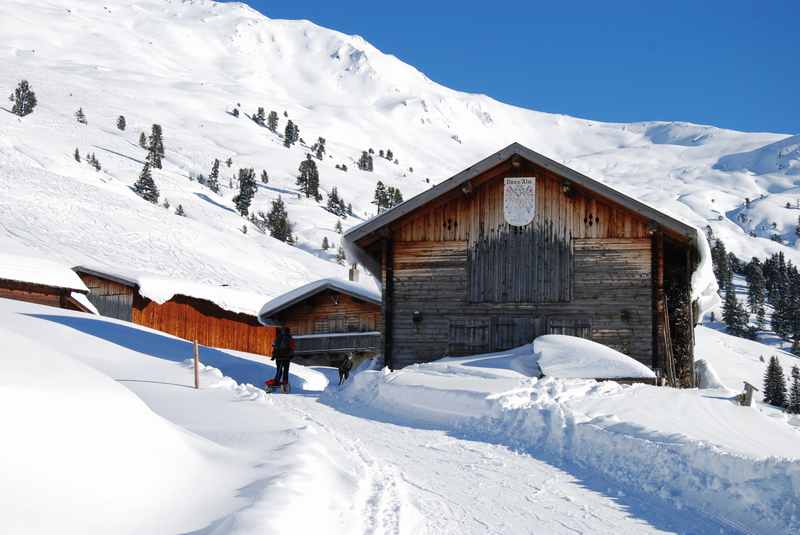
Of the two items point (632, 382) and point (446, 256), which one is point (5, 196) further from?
point (632, 382)

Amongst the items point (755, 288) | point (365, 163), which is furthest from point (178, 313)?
point (365, 163)

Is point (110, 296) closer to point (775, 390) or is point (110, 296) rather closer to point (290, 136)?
point (775, 390)

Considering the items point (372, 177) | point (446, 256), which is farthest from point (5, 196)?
point (372, 177)

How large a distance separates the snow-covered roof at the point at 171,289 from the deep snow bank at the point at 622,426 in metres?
20.7

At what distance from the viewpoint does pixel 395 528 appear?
6.68m

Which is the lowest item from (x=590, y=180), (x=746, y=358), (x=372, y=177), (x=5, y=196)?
(x=746, y=358)

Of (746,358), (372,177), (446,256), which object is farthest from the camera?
(372,177)

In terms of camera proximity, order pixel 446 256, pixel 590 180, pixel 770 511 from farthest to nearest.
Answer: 1. pixel 446 256
2. pixel 590 180
3. pixel 770 511

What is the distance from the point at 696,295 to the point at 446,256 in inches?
300

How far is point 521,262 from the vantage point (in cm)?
1992

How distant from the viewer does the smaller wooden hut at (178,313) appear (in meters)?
36.8

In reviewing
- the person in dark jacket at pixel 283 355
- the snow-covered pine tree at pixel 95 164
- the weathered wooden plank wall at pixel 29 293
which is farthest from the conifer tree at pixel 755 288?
the person in dark jacket at pixel 283 355

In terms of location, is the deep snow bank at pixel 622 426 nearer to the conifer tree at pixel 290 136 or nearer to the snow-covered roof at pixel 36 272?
the snow-covered roof at pixel 36 272

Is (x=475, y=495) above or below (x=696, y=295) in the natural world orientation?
below
